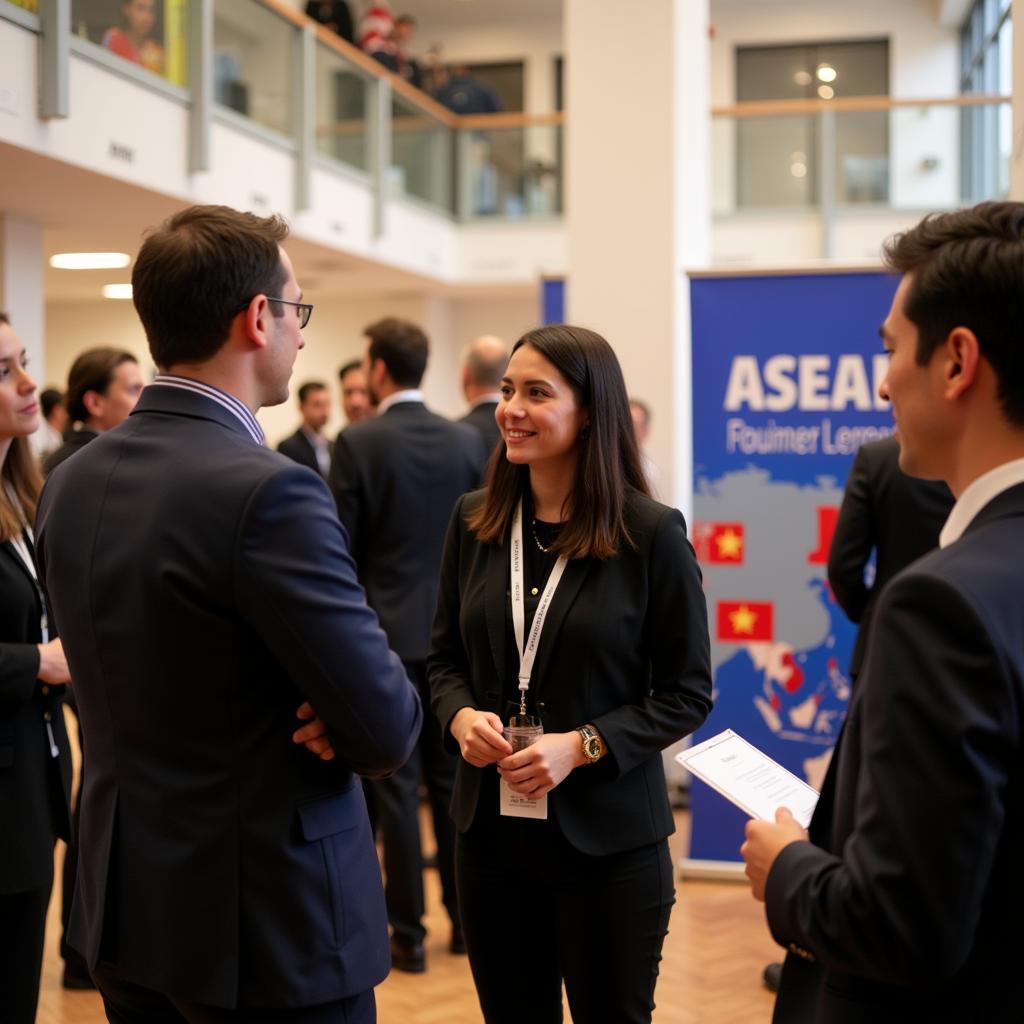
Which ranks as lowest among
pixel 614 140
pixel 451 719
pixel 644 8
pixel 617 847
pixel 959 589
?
pixel 617 847

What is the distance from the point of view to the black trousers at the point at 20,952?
2445mm

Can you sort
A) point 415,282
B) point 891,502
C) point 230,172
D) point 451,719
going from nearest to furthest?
point 451,719 < point 891,502 < point 230,172 < point 415,282

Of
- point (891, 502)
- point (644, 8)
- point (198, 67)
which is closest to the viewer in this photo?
point (891, 502)

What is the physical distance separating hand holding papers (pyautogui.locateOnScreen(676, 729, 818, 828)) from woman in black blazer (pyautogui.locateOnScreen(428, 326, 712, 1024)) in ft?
1.56

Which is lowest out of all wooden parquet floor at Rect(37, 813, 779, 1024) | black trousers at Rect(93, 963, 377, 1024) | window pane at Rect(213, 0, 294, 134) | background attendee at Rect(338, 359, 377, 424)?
wooden parquet floor at Rect(37, 813, 779, 1024)

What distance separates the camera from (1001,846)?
1169 millimetres

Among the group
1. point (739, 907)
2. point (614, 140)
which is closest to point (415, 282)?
point (614, 140)

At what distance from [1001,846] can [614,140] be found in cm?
554

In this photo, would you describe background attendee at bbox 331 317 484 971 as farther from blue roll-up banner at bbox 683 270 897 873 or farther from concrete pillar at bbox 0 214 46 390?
concrete pillar at bbox 0 214 46 390

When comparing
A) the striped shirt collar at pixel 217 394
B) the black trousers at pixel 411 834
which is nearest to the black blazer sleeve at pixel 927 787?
the striped shirt collar at pixel 217 394

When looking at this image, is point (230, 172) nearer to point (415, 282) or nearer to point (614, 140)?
point (614, 140)

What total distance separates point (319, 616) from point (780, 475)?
11.0 feet

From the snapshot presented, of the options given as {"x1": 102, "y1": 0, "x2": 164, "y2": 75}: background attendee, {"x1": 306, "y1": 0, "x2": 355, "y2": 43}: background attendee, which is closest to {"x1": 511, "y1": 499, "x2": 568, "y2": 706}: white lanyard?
{"x1": 102, "y1": 0, "x2": 164, "y2": 75}: background attendee

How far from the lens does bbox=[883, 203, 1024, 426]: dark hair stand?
3.96 feet
